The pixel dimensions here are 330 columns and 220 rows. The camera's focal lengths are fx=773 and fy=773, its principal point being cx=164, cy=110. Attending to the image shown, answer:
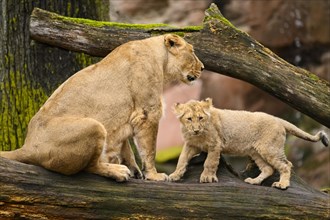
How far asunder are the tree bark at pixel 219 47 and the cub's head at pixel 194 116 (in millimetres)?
870

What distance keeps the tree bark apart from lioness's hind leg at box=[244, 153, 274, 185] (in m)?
0.85

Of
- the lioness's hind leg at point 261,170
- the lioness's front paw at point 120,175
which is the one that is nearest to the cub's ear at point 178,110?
the lioness's hind leg at point 261,170

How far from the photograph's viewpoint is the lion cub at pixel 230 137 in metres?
7.37

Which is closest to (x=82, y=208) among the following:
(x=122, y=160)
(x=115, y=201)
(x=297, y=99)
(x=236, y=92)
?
(x=115, y=201)

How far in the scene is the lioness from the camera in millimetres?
6547

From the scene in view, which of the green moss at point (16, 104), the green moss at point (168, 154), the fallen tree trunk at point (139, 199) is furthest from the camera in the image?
the green moss at point (168, 154)

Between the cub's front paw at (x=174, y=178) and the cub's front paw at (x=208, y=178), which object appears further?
the cub's front paw at (x=174, y=178)

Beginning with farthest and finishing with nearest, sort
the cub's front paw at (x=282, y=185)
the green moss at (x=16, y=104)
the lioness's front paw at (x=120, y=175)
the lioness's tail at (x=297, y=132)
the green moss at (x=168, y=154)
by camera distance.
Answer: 1. the green moss at (x=168, y=154)
2. the green moss at (x=16, y=104)
3. the lioness's tail at (x=297, y=132)
4. the cub's front paw at (x=282, y=185)
5. the lioness's front paw at (x=120, y=175)

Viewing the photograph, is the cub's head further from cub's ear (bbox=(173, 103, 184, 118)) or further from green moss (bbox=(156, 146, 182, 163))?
green moss (bbox=(156, 146, 182, 163))

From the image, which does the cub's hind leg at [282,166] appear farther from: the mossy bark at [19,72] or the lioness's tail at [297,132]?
the mossy bark at [19,72]

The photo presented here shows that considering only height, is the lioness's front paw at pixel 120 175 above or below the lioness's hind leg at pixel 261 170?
below

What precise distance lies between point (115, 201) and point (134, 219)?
0.23 m

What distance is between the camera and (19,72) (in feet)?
28.9

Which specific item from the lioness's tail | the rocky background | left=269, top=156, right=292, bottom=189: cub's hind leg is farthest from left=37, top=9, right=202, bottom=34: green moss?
the rocky background
